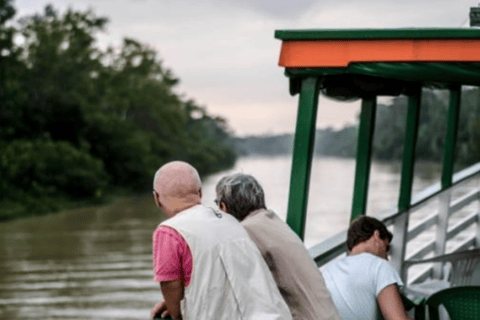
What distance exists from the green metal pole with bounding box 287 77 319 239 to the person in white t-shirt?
0.40 metres

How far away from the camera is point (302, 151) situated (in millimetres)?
4145

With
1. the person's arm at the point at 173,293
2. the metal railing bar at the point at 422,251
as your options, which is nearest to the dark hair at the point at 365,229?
the person's arm at the point at 173,293

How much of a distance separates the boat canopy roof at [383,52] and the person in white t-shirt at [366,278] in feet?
2.21

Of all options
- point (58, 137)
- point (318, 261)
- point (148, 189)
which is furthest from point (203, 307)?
point (148, 189)

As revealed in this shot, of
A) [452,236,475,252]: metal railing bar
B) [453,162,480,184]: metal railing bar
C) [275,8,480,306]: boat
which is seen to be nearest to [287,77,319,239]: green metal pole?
[275,8,480,306]: boat

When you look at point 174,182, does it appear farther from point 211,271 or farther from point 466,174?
point 466,174

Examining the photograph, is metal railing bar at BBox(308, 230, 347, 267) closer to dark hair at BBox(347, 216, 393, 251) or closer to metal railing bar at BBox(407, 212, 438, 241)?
dark hair at BBox(347, 216, 393, 251)

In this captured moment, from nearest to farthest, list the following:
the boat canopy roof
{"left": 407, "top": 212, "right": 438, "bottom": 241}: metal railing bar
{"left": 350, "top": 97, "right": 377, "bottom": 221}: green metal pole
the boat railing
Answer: the boat canopy roof, the boat railing, {"left": 350, "top": 97, "right": 377, "bottom": 221}: green metal pole, {"left": 407, "top": 212, "right": 438, "bottom": 241}: metal railing bar

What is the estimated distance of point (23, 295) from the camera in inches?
790

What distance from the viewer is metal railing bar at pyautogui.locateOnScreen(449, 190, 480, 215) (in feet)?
23.8

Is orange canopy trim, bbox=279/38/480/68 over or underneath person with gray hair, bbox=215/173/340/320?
over

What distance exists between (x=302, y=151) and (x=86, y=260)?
881 inches

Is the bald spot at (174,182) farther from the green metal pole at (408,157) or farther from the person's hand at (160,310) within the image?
the green metal pole at (408,157)

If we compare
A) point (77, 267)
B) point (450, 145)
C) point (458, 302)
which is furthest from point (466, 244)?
point (77, 267)
